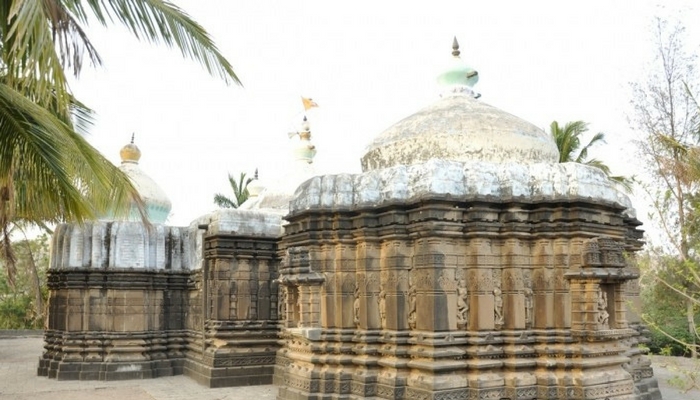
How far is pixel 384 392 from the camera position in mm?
7484

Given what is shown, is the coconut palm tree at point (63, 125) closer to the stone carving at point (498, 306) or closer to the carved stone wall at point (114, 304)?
the stone carving at point (498, 306)

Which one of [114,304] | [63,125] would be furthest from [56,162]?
[114,304]

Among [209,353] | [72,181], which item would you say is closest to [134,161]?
[209,353]

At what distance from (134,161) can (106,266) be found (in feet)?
10.6

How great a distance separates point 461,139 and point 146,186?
835 cm

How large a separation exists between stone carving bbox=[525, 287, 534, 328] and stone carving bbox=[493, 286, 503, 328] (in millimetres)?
296

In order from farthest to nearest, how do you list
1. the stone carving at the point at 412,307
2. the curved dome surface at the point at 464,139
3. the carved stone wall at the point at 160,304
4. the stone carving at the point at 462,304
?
the carved stone wall at the point at 160,304 → the curved dome surface at the point at 464,139 → the stone carving at the point at 412,307 → the stone carving at the point at 462,304

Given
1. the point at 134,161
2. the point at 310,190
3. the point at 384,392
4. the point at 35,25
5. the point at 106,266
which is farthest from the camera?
the point at 134,161

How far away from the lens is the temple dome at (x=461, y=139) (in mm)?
8477

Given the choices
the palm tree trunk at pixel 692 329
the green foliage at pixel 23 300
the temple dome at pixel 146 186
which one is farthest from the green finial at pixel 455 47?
the green foliage at pixel 23 300

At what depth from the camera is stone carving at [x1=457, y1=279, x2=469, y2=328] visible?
7395mm

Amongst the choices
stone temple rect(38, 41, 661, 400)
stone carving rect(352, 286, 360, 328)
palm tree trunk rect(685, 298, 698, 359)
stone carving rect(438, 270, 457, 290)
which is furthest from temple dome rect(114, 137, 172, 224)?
palm tree trunk rect(685, 298, 698, 359)

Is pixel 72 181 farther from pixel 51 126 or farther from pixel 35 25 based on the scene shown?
pixel 35 25

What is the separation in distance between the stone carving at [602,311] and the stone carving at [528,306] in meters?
0.74
